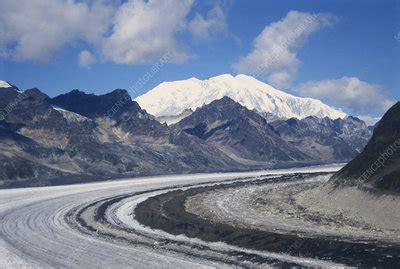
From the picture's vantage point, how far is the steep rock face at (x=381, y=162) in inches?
2378

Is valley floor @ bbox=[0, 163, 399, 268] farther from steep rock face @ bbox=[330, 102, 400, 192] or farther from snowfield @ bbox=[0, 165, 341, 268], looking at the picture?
steep rock face @ bbox=[330, 102, 400, 192]

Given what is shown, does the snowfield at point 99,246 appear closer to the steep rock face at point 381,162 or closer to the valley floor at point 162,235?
the valley floor at point 162,235

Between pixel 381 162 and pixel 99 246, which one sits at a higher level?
pixel 381 162

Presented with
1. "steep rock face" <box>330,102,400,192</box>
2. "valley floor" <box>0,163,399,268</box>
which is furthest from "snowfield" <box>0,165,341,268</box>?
"steep rock face" <box>330,102,400,192</box>

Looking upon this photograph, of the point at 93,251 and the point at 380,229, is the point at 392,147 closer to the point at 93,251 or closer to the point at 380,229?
the point at 380,229

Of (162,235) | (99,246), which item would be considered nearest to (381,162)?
(162,235)

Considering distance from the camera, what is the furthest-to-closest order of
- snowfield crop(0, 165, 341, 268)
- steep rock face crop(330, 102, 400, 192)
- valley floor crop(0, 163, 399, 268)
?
steep rock face crop(330, 102, 400, 192), valley floor crop(0, 163, 399, 268), snowfield crop(0, 165, 341, 268)

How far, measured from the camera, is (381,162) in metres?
68.4

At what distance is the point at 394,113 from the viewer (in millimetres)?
83562

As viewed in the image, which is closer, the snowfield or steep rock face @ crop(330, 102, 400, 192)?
the snowfield

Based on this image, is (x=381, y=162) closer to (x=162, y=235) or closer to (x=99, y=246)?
(x=162, y=235)

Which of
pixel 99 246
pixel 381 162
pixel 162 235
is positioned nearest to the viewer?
pixel 99 246

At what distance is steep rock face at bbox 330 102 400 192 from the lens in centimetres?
6040

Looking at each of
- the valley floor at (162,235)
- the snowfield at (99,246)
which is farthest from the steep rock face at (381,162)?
the snowfield at (99,246)
